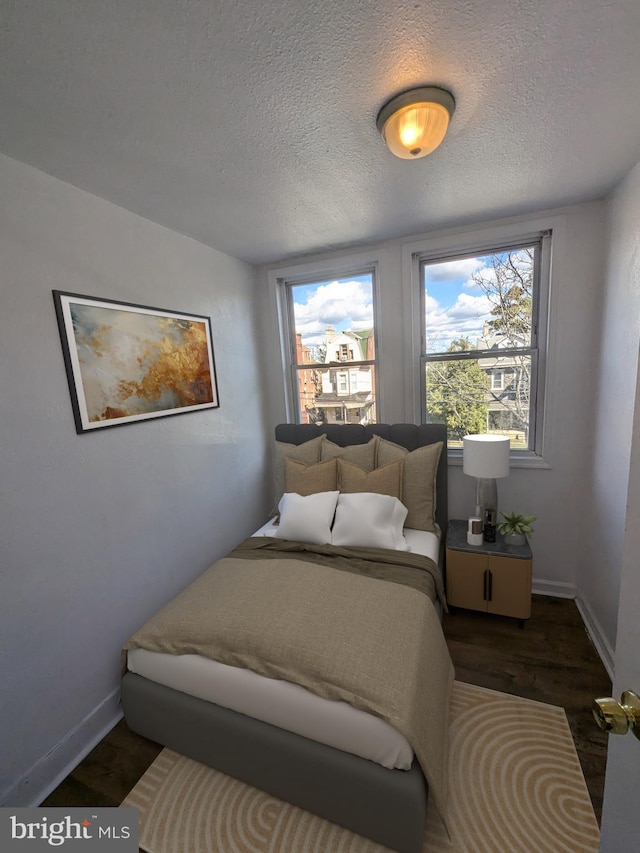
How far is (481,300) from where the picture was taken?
2475 mm

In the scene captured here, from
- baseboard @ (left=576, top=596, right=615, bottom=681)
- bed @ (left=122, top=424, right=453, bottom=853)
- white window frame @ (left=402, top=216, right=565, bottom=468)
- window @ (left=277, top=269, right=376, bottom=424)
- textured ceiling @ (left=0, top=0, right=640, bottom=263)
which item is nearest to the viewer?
textured ceiling @ (left=0, top=0, right=640, bottom=263)

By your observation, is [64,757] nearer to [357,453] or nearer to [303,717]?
[303,717]

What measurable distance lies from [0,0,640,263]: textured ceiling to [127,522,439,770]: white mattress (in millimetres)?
2098

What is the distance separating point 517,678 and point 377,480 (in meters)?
1.28

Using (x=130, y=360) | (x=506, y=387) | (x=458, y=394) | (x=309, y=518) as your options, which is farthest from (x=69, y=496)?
(x=506, y=387)

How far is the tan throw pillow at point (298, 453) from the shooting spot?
260cm

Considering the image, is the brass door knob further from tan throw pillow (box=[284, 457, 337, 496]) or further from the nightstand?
tan throw pillow (box=[284, 457, 337, 496])

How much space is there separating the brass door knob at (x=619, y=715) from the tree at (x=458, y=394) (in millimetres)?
2154

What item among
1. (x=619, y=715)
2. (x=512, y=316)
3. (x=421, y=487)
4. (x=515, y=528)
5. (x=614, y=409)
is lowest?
(x=515, y=528)

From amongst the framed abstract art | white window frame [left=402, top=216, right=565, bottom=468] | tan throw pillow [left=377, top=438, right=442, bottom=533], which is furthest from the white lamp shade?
the framed abstract art

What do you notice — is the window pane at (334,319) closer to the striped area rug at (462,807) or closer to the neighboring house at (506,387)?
the neighboring house at (506,387)

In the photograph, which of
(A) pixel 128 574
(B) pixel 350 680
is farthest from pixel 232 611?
(A) pixel 128 574

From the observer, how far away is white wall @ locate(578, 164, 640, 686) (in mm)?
1703

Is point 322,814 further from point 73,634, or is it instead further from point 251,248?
point 251,248
